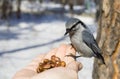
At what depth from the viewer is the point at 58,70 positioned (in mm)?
1964

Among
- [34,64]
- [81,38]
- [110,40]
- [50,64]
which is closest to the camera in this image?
[50,64]

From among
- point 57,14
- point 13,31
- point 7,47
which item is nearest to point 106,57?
point 7,47

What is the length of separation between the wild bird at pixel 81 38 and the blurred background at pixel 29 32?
5.83 ft

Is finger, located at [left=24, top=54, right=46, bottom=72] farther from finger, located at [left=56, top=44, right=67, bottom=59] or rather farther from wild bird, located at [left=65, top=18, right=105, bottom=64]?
wild bird, located at [left=65, top=18, right=105, bottom=64]

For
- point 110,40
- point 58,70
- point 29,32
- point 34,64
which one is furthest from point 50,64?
point 29,32

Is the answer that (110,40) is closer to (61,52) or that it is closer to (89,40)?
(89,40)

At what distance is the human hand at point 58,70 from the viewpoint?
1918mm

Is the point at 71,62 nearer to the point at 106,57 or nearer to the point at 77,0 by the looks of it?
the point at 106,57

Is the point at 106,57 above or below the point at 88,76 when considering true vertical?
above

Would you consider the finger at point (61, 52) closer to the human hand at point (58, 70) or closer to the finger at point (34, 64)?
the human hand at point (58, 70)

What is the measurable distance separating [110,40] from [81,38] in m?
0.49

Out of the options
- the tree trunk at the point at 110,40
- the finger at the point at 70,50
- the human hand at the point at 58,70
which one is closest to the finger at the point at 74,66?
the human hand at the point at 58,70

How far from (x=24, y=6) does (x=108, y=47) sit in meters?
10.2

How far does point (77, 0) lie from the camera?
A: 1462cm
